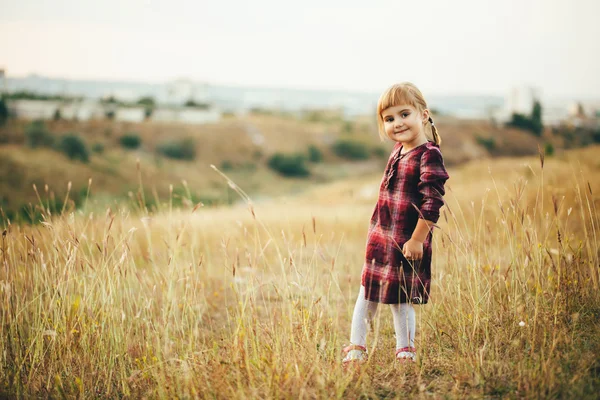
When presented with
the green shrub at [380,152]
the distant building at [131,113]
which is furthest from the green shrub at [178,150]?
the green shrub at [380,152]

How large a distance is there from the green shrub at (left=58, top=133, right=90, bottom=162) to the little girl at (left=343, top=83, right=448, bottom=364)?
43.0m

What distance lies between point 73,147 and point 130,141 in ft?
57.1

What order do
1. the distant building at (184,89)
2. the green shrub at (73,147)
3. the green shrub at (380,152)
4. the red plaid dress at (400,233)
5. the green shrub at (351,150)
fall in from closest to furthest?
the red plaid dress at (400,233)
the green shrub at (73,147)
the green shrub at (351,150)
the green shrub at (380,152)
the distant building at (184,89)

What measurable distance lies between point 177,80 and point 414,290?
140543 millimetres

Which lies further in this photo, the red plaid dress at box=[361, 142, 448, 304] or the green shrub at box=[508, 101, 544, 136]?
the green shrub at box=[508, 101, 544, 136]

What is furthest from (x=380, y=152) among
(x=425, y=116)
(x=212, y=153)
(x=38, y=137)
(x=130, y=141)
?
(x=425, y=116)

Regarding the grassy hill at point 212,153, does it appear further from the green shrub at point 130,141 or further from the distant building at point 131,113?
the distant building at point 131,113

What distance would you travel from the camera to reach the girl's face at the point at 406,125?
2.60m

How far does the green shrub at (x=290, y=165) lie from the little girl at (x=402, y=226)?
5694 cm

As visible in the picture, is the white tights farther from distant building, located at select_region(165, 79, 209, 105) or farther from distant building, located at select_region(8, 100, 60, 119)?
distant building, located at select_region(165, 79, 209, 105)

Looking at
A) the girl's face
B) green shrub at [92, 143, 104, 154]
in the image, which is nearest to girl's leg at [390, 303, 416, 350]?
the girl's face

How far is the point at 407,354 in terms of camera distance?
8.61ft

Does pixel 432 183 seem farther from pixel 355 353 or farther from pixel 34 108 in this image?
pixel 34 108

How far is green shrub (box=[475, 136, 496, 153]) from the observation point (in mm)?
63344
